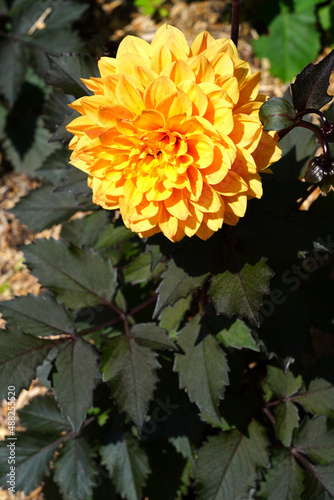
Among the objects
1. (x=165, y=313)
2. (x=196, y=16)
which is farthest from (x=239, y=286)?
(x=196, y=16)

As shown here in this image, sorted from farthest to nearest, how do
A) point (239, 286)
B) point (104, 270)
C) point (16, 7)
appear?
point (16, 7)
point (104, 270)
point (239, 286)

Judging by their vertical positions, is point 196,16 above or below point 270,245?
above

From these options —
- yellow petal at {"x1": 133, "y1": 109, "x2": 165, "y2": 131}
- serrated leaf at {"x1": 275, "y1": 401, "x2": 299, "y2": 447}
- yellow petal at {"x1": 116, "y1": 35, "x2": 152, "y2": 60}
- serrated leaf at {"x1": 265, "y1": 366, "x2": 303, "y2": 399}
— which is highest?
yellow petal at {"x1": 116, "y1": 35, "x2": 152, "y2": 60}

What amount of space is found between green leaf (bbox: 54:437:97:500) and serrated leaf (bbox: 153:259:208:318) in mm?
708

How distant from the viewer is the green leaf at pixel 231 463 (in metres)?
1.41

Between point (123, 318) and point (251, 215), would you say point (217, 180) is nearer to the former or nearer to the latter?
point (251, 215)

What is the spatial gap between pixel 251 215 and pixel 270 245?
0.11 metres

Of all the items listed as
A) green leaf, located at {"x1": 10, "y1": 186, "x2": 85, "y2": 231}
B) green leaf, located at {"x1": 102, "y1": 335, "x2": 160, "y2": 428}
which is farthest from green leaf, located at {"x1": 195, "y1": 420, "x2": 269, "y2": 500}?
green leaf, located at {"x1": 10, "y1": 186, "x2": 85, "y2": 231}

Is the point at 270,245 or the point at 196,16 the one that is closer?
the point at 270,245

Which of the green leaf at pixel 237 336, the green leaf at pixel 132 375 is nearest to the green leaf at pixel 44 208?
the green leaf at pixel 132 375

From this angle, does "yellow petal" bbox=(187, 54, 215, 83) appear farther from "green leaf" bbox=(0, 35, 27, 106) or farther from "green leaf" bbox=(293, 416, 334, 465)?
"green leaf" bbox=(0, 35, 27, 106)

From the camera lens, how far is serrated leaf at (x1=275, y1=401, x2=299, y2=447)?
1460mm

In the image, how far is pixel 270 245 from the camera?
1186 millimetres

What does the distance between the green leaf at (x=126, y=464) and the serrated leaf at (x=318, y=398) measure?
0.59 metres
